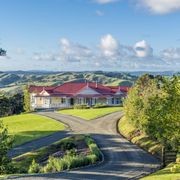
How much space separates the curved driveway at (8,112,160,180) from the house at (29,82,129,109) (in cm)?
4630

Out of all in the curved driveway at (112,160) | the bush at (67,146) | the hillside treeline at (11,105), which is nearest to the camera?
the curved driveway at (112,160)

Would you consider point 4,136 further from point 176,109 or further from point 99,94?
point 99,94

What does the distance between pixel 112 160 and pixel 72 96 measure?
7746cm

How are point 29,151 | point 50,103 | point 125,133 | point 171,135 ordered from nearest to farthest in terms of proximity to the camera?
point 171,135
point 29,151
point 125,133
point 50,103

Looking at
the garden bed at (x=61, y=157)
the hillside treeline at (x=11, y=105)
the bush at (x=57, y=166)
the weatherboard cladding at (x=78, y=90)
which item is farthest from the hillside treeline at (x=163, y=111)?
the hillside treeline at (x=11, y=105)

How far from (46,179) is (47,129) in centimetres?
3843

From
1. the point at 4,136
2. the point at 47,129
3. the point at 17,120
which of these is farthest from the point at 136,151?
the point at 17,120

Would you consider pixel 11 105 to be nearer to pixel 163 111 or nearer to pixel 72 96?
pixel 72 96

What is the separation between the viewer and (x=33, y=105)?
398 ft

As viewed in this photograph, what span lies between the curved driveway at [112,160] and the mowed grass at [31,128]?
3.26 meters

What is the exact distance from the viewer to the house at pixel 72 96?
385 feet

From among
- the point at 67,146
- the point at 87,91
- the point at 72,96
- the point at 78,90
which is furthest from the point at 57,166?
the point at 78,90

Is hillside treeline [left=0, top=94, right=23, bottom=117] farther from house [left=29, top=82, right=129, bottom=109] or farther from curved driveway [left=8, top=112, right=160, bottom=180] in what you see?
curved driveway [left=8, top=112, right=160, bottom=180]

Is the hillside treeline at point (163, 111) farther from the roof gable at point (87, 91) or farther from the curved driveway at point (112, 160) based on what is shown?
the roof gable at point (87, 91)
